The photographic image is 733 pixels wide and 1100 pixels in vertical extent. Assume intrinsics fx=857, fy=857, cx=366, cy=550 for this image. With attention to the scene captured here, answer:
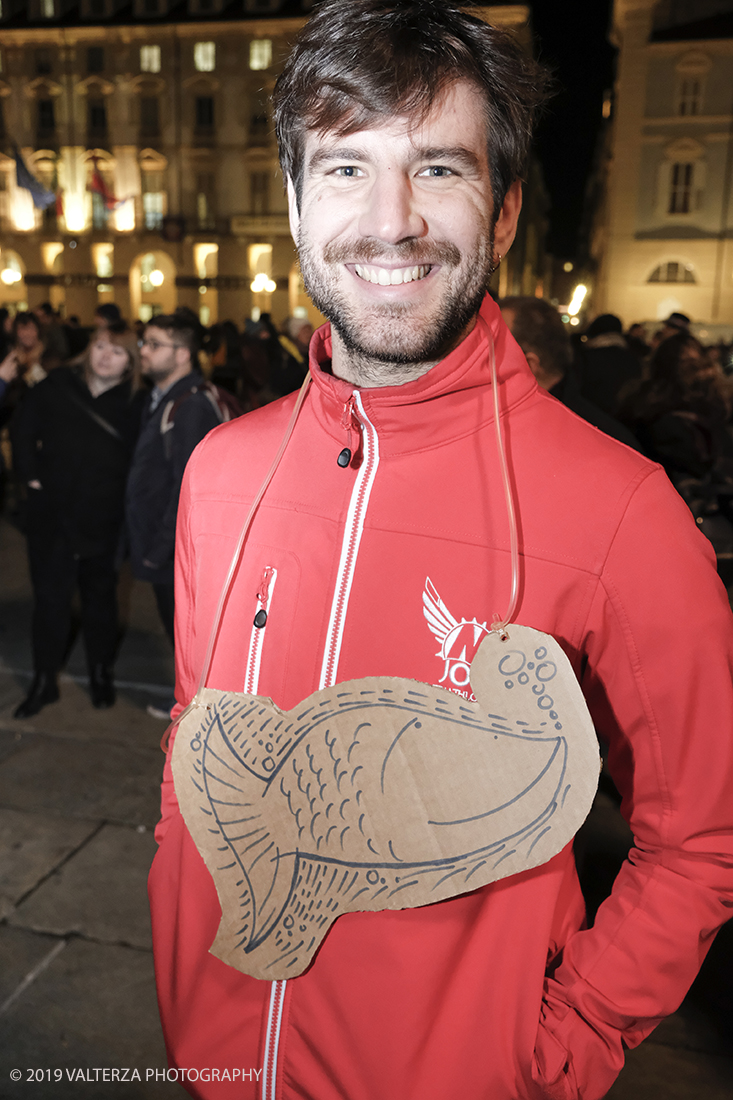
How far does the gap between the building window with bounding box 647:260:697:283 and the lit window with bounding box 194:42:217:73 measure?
24.9m

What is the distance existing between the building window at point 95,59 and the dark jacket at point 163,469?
157 feet

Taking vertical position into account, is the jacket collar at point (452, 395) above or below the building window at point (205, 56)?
below

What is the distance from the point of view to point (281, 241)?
41.7m

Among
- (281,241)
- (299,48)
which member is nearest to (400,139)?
(299,48)

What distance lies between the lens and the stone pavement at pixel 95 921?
8.02 ft

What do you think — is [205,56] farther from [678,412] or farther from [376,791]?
[376,791]

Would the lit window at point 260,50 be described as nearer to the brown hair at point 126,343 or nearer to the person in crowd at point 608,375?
the person in crowd at point 608,375

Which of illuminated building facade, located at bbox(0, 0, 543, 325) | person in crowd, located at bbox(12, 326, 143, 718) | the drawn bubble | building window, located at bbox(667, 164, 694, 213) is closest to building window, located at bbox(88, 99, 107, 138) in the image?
illuminated building facade, located at bbox(0, 0, 543, 325)

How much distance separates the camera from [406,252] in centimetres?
119

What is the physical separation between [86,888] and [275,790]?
96.8 inches

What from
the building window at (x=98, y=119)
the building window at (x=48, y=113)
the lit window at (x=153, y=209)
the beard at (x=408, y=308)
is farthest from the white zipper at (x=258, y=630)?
the building window at (x=48, y=113)

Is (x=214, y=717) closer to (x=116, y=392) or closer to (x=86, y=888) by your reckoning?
(x=86, y=888)

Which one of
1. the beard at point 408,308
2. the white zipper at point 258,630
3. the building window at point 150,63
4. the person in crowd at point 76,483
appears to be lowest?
the person in crowd at point 76,483

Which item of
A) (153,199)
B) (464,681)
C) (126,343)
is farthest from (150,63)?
(464,681)
